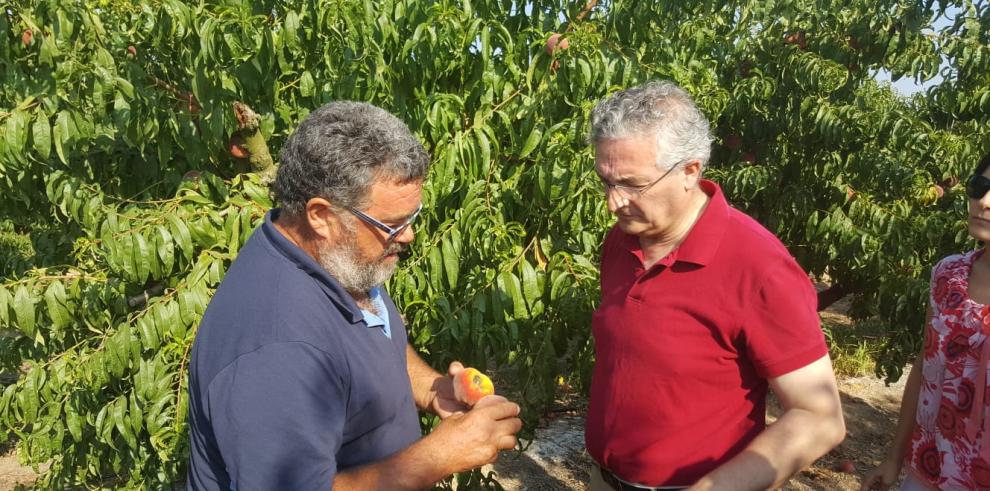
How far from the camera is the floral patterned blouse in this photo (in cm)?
193

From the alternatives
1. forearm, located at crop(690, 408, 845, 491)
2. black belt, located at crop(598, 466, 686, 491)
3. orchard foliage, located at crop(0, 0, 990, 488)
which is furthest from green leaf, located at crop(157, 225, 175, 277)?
forearm, located at crop(690, 408, 845, 491)

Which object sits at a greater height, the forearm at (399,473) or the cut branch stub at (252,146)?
the cut branch stub at (252,146)

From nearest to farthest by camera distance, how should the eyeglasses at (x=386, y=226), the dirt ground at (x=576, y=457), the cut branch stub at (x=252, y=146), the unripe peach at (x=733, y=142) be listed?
the eyeglasses at (x=386, y=226) → the cut branch stub at (x=252, y=146) → the dirt ground at (x=576, y=457) → the unripe peach at (x=733, y=142)

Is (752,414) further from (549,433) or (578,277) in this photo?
(549,433)

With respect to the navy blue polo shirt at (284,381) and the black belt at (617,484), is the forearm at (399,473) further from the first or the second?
the black belt at (617,484)

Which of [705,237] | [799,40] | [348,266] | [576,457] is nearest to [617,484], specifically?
[705,237]

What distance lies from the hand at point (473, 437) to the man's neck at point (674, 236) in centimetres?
54

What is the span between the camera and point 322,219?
4.97ft

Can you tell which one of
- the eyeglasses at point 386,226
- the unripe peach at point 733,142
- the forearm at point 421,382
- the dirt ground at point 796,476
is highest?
the eyeglasses at point 386,226

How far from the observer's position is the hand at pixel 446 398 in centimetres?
191

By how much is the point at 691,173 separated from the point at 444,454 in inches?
33.5

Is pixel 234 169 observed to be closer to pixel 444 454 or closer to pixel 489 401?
pixel 489 401

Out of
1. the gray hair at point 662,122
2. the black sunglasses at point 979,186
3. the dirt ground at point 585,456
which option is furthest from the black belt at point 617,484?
the dirt ground at point 585,456

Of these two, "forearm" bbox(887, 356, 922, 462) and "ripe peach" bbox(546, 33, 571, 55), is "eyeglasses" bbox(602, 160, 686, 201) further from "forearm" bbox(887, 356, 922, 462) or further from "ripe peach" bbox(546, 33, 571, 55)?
"forearm" bbox(887, 356, 922, 462)
